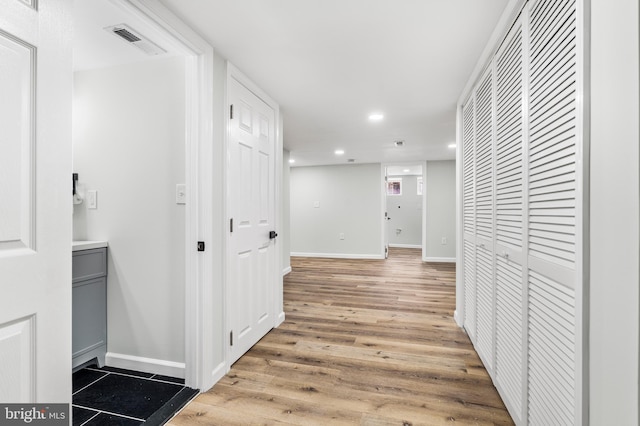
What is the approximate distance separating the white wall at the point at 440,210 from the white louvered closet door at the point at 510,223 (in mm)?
4850

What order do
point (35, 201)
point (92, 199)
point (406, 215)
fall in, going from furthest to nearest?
point (406, 215)
point (92, 199)
point (35, 201)

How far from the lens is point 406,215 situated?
9164 mm

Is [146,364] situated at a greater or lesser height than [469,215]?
lesser

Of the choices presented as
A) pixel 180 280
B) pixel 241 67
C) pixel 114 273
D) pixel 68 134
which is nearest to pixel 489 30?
pixel 241 67

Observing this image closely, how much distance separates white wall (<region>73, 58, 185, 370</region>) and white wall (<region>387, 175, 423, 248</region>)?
783cm

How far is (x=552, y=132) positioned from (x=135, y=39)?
221 cm

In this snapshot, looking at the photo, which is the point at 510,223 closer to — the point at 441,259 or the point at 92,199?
the point at 92,199

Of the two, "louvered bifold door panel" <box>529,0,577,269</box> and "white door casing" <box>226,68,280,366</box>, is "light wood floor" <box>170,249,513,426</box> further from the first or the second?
"louvered bifold door panel" <box>529,0,577,269</box>

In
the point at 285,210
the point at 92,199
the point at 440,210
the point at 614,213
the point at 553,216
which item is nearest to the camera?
the point at 614,213

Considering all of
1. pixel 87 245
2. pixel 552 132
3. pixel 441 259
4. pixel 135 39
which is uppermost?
pixel 135 39

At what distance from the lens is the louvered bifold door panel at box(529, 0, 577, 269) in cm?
104

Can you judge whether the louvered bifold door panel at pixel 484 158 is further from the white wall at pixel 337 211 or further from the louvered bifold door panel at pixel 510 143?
the white wall at pixel 337 211

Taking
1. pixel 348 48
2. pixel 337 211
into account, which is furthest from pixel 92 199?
pixel 337 211

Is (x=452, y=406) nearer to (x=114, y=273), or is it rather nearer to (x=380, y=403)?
(x=380, y=403)
